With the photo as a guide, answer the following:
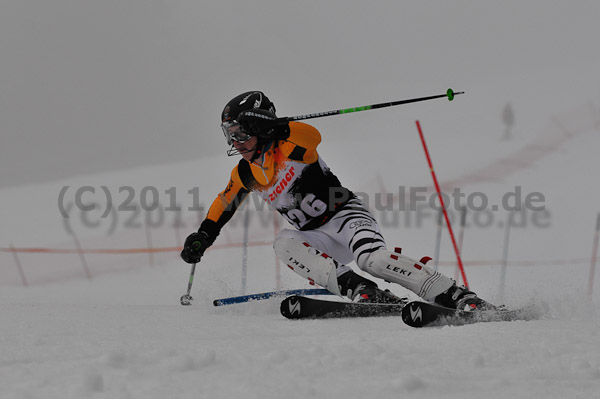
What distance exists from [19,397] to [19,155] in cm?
3561

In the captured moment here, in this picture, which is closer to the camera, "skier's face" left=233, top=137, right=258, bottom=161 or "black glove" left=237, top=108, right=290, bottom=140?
"black glove" left=237, top=108, right=290, bottom=140

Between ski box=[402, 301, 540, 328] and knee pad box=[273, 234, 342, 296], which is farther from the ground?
knee pad box=[273, 234, 342, 296]

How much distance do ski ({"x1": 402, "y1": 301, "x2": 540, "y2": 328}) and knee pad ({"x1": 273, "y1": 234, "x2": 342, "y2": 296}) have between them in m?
0.76

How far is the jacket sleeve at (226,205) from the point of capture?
4.21 meters

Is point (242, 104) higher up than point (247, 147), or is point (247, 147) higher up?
point (242, 104)

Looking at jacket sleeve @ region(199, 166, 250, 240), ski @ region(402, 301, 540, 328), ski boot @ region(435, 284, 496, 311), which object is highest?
jacket sleeve @ region(199, 166, 250, 240)

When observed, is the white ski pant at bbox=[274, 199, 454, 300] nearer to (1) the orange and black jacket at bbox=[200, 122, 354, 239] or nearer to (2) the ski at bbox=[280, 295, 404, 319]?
(1) the orange and black jacket at bbox=[200, 122, 354, 239]

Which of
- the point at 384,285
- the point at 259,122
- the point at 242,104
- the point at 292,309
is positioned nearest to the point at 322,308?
the point at 292,309

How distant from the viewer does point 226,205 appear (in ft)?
14.0

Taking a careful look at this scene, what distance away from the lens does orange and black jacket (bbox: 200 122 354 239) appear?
387 centimetres

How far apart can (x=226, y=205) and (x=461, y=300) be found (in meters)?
1.73

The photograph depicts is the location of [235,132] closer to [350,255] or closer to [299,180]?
[299,180]

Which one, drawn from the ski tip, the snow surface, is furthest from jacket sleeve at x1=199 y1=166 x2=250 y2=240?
the ski tip

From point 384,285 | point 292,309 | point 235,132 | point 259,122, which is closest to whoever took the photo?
point 292,309
